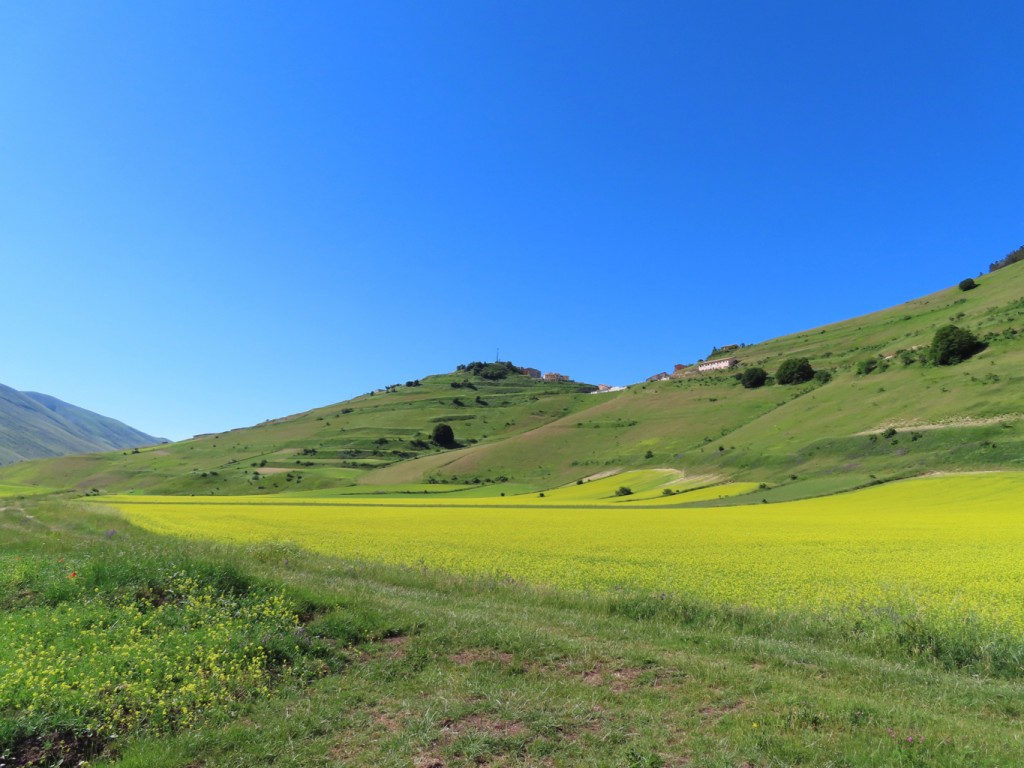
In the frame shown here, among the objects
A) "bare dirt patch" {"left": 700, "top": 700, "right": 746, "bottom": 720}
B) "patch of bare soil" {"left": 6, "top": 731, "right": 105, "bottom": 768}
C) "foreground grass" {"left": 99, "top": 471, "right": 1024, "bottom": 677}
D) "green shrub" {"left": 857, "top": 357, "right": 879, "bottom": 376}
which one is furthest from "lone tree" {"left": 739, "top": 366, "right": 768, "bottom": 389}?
"patch of bare soil" {"left": 6, "top": 731, "right": 105, "bottom": 768}

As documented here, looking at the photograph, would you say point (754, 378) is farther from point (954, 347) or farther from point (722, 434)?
point (954, 347)

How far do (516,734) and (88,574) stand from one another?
1010cm

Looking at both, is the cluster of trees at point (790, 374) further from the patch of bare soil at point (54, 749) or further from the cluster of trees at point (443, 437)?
the patch of bare soil at point (54, 749)

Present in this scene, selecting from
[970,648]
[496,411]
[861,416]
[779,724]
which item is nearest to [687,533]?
[970,648]

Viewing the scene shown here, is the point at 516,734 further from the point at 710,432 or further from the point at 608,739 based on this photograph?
the point at 710,432

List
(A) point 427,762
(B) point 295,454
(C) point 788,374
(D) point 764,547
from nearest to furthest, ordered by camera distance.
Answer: (A) point 427,762
(D) point 764,547
(C) point 788,374
(B) point 295,454

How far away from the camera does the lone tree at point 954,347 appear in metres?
77.8

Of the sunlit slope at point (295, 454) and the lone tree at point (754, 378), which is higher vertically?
the lone tree at point (754, 378)

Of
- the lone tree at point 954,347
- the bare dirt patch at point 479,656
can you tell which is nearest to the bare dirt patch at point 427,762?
the bare dirt patch at point 479,656

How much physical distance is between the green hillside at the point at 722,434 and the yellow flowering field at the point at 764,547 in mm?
15498

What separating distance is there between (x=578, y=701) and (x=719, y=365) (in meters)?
175

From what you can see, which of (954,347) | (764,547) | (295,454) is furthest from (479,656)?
(295,454)

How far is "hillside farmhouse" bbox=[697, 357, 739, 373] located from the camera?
530 feet

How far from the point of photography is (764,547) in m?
24.2
